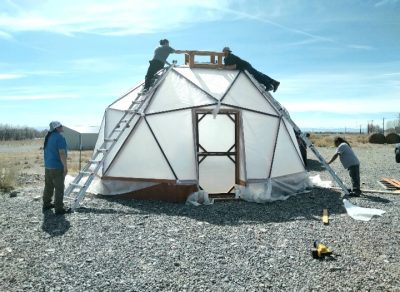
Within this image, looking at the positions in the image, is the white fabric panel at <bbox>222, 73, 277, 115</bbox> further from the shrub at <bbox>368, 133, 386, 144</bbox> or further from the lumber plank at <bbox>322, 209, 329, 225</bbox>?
the shrub at <bbox>368, 133, 386, 144</bbox>

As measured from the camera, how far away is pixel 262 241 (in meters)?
6.22

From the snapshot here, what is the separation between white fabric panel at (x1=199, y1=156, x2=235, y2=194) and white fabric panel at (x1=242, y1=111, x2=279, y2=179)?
1.44 metres

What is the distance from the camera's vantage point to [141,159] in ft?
32.7

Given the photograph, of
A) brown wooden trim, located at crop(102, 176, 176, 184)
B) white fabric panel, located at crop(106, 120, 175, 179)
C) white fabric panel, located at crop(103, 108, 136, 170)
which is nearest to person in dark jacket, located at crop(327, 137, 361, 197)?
brown wooden trim, located at crop(102, 176, 176, 184)

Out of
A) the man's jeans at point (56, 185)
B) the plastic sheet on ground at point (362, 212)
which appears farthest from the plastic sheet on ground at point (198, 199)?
the plastic sheet on ground at point (362, 212)

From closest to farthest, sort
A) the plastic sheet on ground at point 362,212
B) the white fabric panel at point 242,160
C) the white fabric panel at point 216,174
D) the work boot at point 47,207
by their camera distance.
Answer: the plastic sheet on ground at point 362,212 → the work boot at point 47,207 → the white fabric panel at point 242,160 → the white fabric panel at point 216,174

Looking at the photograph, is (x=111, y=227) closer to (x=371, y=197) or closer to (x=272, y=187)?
(x=272, y=187)

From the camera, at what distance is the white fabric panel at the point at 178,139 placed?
31.4 feet

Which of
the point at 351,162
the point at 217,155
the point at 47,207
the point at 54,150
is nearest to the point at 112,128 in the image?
the point at 217,155

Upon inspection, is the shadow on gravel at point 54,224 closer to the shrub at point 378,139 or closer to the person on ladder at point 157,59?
the person on ladder at point 157,59

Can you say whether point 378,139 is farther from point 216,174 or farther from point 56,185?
point 56,185

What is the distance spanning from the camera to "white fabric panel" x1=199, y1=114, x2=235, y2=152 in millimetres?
11562

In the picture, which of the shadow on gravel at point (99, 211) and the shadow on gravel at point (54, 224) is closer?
the shadow on gravel at point (54, 224)

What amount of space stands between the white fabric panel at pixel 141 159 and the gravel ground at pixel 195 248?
2.83 ft
